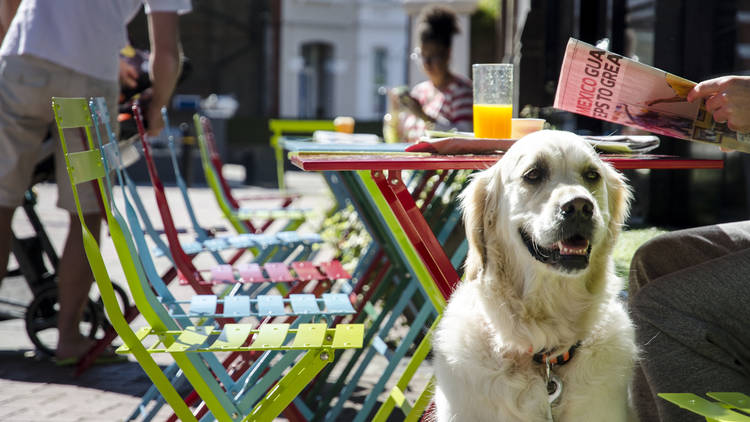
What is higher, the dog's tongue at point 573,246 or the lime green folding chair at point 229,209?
the dog's tongue at point 573,246

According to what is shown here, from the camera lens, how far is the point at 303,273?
3531mm

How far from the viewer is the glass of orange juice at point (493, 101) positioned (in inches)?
122

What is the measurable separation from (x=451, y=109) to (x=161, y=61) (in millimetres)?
2649

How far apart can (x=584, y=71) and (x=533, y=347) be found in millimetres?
848

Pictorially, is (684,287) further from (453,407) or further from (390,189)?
(390,189)

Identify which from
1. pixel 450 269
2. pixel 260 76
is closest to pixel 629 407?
pixel 450 269

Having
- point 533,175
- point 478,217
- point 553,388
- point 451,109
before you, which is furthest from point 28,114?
point 451,109

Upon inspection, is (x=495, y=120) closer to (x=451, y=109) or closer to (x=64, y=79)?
(x=64, y=79)

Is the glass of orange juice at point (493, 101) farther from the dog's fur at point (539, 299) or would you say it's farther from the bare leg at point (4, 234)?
the bare leg at point (4, 234)

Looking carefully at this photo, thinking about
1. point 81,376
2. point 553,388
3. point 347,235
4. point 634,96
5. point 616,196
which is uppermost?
point 634,96

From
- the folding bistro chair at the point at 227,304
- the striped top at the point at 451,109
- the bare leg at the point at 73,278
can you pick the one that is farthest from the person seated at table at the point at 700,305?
the striped top at the point at 451,109

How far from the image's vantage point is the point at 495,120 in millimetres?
3096

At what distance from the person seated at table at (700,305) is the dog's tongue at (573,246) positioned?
0.32 metres

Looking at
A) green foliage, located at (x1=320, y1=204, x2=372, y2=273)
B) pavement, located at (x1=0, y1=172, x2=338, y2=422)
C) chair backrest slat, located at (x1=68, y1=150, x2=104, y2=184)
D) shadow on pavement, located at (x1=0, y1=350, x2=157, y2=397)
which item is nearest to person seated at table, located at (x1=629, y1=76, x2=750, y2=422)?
chair backrest slat, located at (x1=68, y1=150, x2=104, y2=184)
